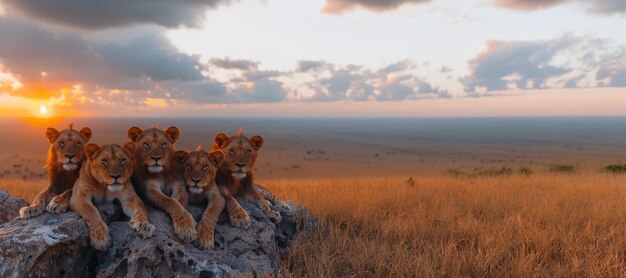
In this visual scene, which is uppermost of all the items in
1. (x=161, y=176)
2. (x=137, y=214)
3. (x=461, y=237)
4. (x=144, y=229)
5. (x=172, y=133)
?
(x=172, y=133)

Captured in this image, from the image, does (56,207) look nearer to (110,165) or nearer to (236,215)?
(110,165)

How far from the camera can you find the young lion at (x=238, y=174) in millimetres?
5250

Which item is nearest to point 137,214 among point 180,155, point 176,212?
point 176,212

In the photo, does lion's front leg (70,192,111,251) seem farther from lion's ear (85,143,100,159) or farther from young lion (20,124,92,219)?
young lion (20,124,92,219)

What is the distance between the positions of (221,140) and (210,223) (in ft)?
4.31

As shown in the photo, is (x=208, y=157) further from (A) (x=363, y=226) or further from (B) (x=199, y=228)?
(A) (x=363, y=226)

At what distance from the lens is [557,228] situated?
25.0 ft

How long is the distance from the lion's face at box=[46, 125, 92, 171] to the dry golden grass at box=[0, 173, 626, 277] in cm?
266

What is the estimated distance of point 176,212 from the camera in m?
4.66

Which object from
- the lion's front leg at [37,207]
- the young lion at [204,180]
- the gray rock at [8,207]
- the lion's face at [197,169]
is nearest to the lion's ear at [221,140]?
the young lion at [204,180]

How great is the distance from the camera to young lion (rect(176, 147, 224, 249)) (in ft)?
16.1

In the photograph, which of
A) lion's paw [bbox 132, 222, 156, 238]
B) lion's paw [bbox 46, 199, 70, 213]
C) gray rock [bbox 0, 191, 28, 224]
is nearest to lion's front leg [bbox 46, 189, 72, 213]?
lion's paw [bbox 46, 199, 70, 213]

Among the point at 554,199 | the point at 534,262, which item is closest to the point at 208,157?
the point at 534,262

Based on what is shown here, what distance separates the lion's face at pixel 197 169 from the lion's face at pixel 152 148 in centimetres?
21
